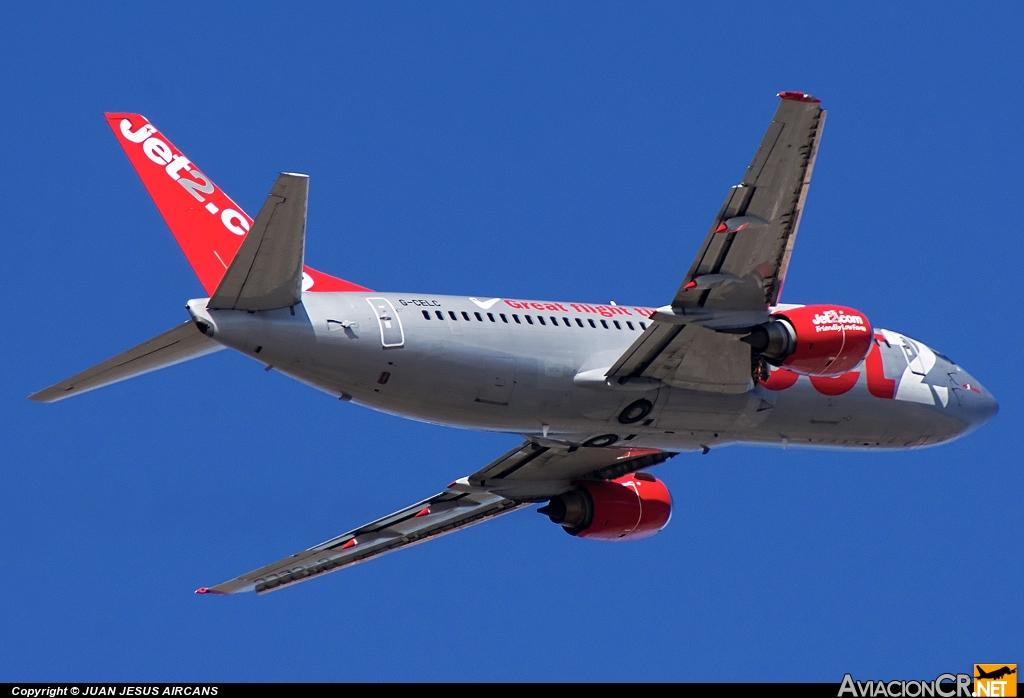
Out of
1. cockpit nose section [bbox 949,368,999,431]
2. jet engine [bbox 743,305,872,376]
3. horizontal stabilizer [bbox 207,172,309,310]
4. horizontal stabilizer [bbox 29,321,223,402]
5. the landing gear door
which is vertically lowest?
horizontal stabilizer [bbox 29,321,223,402]

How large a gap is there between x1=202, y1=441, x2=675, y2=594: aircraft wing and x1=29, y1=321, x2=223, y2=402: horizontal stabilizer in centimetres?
1001

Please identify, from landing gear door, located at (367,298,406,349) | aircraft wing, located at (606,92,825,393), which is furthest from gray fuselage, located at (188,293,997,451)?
aircraft wing, located at (606,92,825,393)

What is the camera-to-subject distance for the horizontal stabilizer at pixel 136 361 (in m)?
27.3

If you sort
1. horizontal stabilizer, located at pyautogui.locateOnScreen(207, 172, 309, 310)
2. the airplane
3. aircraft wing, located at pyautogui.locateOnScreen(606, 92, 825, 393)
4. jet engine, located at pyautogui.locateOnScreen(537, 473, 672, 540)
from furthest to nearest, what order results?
1. jet engine, located at pyautogui.locateOnScreen(537, 473, 672, 540)
2. the airplane
3. aircraft wing, located at pyautogui.locateOnScreen(606, 92, 825, 393)
4. horizontal stabilizer, located at pyautogui.locateOnScreen(207, 172, 309, 310)

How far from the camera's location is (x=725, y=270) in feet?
92.5

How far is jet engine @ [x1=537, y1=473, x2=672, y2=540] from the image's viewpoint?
36.7 meters

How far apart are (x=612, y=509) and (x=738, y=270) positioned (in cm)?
1012

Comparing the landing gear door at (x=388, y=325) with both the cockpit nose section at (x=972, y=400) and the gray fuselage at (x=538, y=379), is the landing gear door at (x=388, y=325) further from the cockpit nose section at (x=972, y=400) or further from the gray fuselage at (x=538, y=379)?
the cockpit nose section at (x=972, y=400)

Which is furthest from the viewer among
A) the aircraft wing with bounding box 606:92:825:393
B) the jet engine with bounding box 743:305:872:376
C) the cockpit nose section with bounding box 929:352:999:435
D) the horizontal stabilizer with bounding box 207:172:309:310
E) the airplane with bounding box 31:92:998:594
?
the cockpit nose section with bounding box 929:352:999:435

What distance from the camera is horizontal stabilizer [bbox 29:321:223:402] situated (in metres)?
27.3

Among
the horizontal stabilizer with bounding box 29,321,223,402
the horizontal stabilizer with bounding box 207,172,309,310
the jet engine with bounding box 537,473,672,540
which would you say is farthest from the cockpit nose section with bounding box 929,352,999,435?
the horizontal stabilizer with bounding box 29,321,223,402

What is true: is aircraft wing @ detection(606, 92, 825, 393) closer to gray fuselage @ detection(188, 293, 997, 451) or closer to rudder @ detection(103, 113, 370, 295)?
gray fuselage @ detection(188, 293, 997, 451)

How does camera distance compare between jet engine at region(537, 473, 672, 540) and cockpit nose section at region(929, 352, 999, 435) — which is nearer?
cockpit nose section at region(929, 352, 999, 435)

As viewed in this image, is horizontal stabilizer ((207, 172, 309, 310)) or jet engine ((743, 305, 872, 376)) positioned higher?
jet engine ((743, 305, 872, 376))
